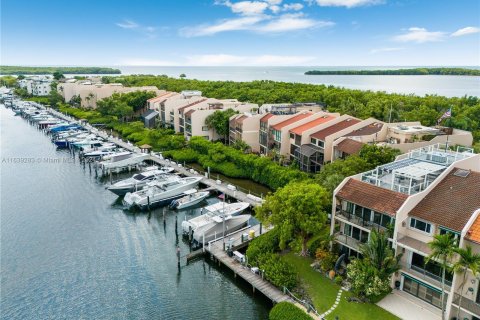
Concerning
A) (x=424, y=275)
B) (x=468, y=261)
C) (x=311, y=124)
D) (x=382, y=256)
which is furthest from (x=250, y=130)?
(x=468, y=261)

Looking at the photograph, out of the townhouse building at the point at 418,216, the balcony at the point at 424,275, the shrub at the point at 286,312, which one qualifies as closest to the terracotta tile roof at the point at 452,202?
the townhouse building at the point at 418,216

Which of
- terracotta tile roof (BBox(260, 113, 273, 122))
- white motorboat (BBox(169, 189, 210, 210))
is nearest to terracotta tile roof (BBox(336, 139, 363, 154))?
terracotta tile roof (BBox(260, 113, 273, 122))

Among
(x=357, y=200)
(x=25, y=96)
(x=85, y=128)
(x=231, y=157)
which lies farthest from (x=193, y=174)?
(x=25, y=96)

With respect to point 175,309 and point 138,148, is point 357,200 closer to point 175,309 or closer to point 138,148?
point 175,309

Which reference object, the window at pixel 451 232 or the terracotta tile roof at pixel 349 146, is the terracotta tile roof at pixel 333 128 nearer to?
the terracotta tile roof at pixel 349 146

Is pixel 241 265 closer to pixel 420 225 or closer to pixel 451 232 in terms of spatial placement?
pixel 420 225
